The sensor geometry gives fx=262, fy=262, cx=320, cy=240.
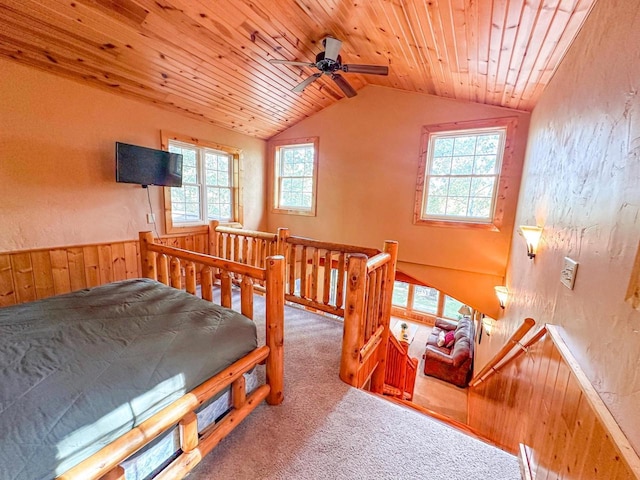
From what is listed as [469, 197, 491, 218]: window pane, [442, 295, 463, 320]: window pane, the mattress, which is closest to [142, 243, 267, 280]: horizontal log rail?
the mattress

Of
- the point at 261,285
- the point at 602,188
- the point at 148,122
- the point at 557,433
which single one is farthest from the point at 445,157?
the point at 148,122

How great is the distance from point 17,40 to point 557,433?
4.44 m

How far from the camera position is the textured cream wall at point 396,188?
3693 mm

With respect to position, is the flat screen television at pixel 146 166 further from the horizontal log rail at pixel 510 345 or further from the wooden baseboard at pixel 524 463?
the wooden baseboard at pixel 524 463

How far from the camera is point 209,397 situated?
1297 millimetres

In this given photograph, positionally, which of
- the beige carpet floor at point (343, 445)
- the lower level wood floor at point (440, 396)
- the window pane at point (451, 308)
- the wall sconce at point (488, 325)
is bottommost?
the lower level wood floor at point (440, 396)

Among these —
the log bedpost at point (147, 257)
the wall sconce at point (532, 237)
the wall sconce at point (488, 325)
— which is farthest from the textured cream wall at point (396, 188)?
the log bedpost at point (147, 257)

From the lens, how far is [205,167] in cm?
415

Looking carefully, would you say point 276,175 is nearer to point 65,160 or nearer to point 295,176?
point 295,176

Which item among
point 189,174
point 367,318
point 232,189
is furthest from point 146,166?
point 367,318

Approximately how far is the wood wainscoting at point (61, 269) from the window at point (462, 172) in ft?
13.4

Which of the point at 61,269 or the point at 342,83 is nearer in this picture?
the point at 61,269

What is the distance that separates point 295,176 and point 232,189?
1.20 m

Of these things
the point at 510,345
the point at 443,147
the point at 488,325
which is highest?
the point at 443,147
